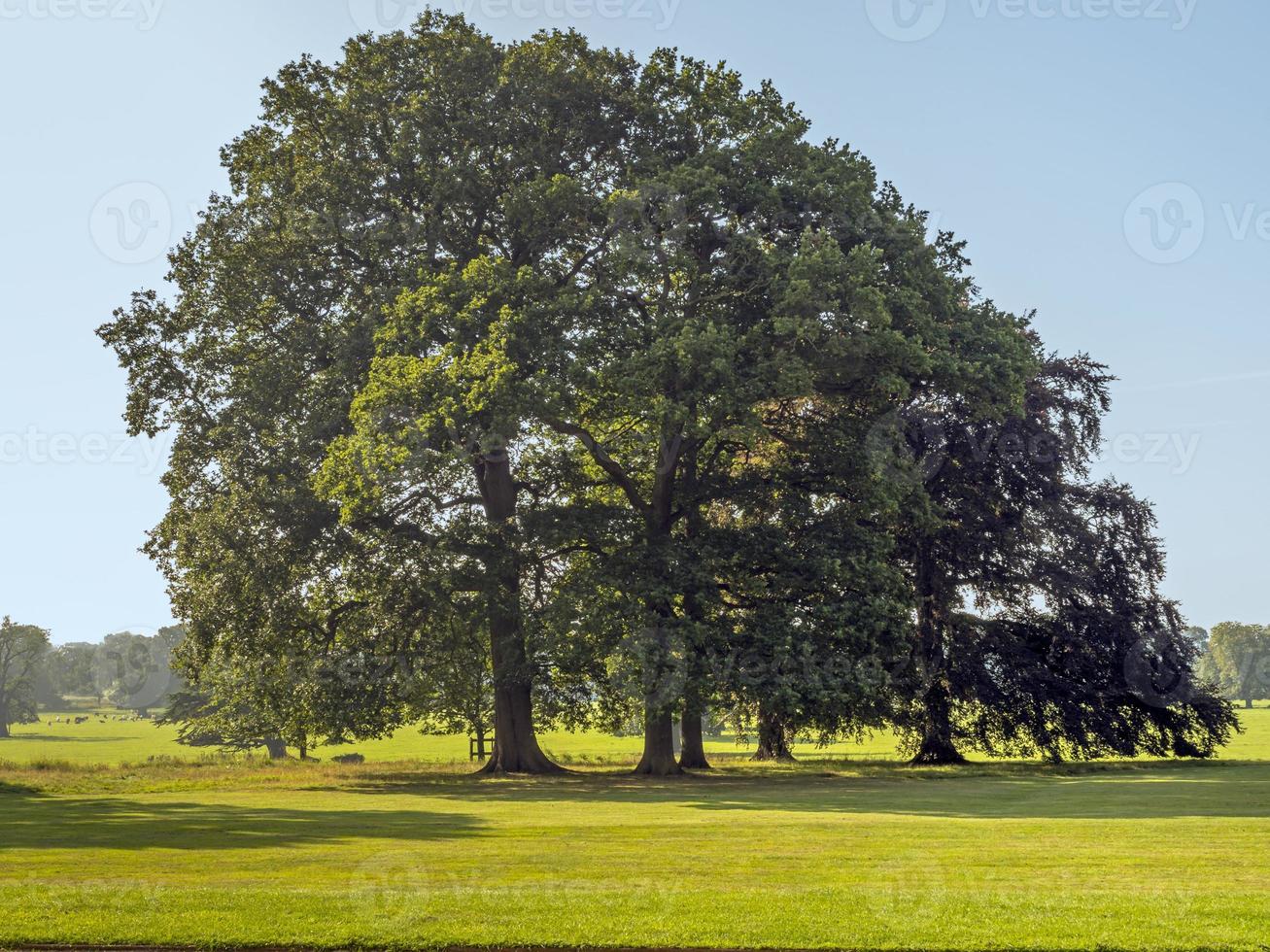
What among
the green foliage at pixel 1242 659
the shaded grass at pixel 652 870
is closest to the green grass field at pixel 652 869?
the shaded grass at pixel 652 870

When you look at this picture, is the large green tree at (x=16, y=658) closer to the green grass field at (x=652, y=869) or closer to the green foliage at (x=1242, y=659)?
the green grass field at (x=652, y=869)

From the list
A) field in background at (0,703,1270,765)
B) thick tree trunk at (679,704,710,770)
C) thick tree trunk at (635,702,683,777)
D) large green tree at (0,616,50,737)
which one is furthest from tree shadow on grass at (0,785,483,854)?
large green tree at (0,616,50,737)

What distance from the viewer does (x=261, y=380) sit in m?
36.6

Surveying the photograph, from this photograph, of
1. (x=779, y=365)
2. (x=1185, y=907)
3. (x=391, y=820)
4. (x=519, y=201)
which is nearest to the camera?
(x=1185, y=907)

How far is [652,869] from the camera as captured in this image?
15.1 meters

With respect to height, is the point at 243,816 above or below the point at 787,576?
below

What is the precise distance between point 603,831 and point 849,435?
1877 centimetres

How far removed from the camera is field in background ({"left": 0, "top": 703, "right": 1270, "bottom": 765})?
60084 millimetres

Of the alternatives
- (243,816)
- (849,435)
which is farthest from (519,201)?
(243,816)

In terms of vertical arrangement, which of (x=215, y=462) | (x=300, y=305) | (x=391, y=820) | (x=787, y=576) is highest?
(x=300, y=305)

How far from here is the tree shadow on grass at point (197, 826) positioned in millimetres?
18078

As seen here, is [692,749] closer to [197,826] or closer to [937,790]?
[937,790]

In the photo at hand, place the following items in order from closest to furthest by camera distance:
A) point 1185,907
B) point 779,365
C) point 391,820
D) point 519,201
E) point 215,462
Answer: point 1185,907, point 391,820, point 779,365, point 519,201, point 215,462

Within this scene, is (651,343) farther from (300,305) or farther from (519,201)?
(300,305)
